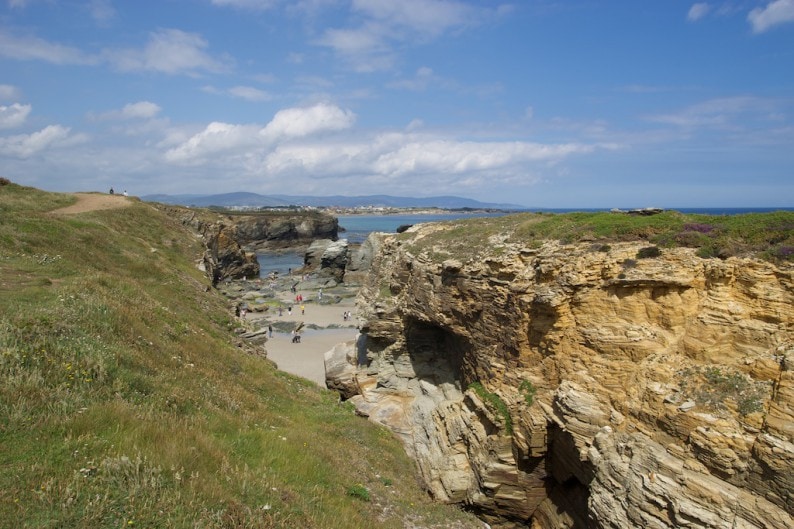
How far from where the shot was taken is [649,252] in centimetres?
1447

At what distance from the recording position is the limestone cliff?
415 inches

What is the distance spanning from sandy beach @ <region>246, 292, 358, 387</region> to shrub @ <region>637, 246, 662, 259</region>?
2231 cm

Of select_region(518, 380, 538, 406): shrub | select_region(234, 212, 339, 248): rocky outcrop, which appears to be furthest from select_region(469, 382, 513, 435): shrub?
select_region(234, 212, 339, 248): rocky outcrop

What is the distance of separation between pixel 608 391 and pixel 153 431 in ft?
41.3

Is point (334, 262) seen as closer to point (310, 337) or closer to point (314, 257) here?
point (314, 257)

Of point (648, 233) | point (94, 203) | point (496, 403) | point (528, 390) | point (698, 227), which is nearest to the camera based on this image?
point (698, 227)

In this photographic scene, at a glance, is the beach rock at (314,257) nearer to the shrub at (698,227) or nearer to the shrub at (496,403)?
the shrub at (496,403)

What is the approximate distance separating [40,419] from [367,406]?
17047 mm

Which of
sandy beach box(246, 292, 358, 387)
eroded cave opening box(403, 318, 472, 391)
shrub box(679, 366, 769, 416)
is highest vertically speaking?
shrub box(679, 366, 769, 416)

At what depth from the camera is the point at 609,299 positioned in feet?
47.9

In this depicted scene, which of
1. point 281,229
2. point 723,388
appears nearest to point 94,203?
point 723,388

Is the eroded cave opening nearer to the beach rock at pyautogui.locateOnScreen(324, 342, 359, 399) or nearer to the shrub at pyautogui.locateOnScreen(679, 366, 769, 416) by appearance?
the beach rock at pyautogui.locateOnScreen(324, 342, 359, 399)

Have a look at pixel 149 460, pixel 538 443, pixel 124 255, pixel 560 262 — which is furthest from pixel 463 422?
pixel 124 255

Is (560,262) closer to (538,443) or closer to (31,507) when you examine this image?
(538,443)
